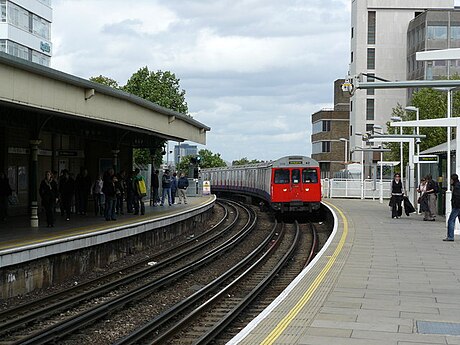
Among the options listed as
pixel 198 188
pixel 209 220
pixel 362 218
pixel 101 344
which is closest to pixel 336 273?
pixel 101 344

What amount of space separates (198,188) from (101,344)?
4103 cm

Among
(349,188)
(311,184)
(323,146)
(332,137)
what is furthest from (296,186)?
A: (323,146)

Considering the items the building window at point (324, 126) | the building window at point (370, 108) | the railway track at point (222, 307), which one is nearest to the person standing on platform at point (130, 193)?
the railway track at point (222, 307)

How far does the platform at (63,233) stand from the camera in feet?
48.6

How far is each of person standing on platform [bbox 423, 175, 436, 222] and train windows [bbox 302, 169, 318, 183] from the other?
271 inches

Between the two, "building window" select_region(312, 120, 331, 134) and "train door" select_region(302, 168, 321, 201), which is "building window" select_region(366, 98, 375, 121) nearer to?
"building window" select_region(312, 120, 331, 134)

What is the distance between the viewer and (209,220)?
37281mm

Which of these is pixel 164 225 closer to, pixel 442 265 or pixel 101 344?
pixel 442 265

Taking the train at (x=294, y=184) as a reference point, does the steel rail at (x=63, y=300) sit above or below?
below

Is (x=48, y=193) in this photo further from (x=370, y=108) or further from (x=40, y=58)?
(x=370, y=108)

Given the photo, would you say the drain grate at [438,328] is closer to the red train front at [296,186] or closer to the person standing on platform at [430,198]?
the person standing on platform at [430,198]

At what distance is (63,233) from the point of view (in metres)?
18.4

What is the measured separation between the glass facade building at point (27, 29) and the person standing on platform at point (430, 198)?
41.1 metres

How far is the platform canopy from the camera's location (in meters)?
14.5
